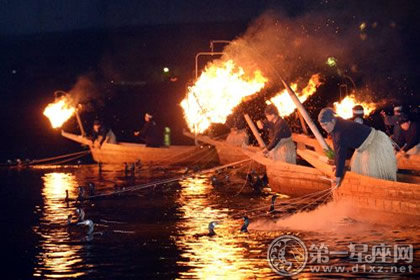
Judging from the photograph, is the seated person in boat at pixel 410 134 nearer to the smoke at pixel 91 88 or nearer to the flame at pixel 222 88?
the flame at pixel 222 88

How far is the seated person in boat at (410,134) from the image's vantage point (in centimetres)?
2595

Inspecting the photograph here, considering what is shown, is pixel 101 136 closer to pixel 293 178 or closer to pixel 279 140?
pixel 279 140

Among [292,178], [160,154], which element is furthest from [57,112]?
[292,178]

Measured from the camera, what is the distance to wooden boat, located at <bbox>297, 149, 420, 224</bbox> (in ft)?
63.1

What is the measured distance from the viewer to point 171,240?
18.9 meters

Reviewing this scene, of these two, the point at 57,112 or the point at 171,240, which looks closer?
the point at 171,240

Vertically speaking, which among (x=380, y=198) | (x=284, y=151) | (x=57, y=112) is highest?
(x=57, y=112)

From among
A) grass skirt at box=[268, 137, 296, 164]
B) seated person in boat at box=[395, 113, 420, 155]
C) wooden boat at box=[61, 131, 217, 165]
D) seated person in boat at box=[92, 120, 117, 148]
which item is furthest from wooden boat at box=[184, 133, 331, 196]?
seated person in boat at box=[92, 120, 117, 148]

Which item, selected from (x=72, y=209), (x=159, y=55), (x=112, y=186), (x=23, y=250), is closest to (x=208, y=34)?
(x=159, y=55)

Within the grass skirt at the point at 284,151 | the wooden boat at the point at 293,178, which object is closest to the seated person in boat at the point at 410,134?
the wooden boat at the point at 293,178

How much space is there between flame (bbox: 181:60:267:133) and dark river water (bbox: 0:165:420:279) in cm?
271

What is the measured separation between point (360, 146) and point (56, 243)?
6248 millimetres

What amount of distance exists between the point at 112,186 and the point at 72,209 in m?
7.04

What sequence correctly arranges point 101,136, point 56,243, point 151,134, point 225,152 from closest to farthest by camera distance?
point 56,243, point 225,152, point 151,134, point 101,136
